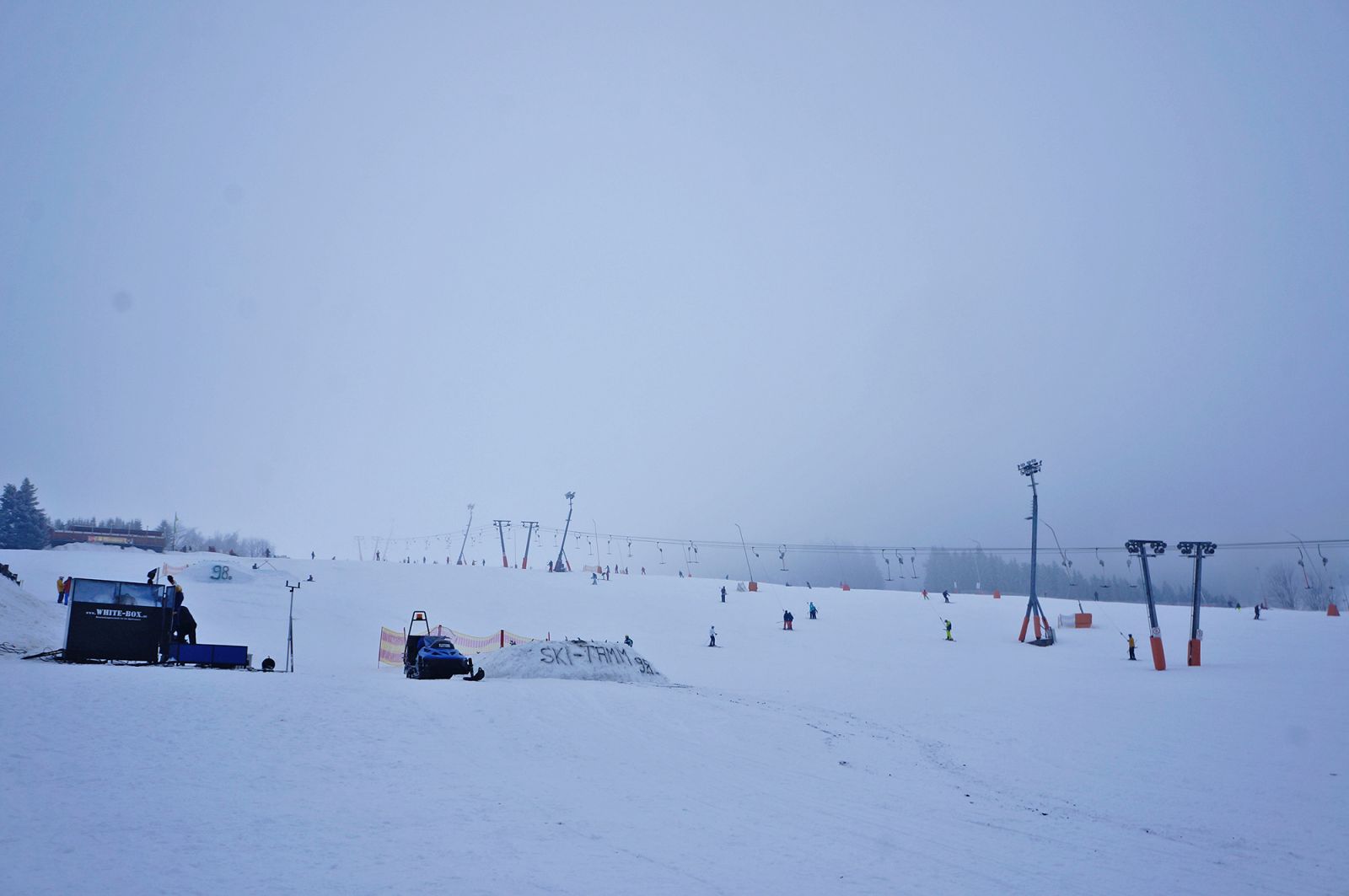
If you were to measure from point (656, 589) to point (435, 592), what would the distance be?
1996 centimetres

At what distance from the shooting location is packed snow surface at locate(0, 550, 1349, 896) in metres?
9.19

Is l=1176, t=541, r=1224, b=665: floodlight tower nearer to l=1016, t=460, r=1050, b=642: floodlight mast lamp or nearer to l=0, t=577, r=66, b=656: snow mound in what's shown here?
l=1016, t=460, r=1050, b=642: floodlight mast lamp

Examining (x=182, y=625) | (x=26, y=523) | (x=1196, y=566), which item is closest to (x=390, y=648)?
(x=182, y=625)

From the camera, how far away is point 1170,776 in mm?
16234

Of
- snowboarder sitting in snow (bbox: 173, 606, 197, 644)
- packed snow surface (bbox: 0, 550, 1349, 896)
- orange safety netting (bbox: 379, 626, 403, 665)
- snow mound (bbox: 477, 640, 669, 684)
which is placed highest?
snowboarder sitting in snow (bbox: 173, 606, 197, 644)

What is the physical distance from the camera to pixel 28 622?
28.3m

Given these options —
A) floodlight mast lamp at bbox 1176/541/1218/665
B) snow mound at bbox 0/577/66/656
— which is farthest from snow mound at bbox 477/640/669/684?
floodlight mast lamp at bbox 1176/541/1218/665

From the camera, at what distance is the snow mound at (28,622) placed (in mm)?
23891

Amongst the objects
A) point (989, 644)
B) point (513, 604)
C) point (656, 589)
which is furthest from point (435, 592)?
point (989, 644)

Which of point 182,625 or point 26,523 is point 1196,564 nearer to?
point 182,625

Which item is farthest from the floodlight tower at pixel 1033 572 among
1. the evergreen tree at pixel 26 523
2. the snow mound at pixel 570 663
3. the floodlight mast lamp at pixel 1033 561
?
the evergreen tree at pixel 26 523

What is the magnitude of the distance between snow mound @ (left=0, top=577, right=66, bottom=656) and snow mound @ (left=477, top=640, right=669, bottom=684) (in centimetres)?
1306

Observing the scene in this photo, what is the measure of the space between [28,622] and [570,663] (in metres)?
19.7

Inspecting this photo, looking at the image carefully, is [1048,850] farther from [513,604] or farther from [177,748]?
[513,604]
